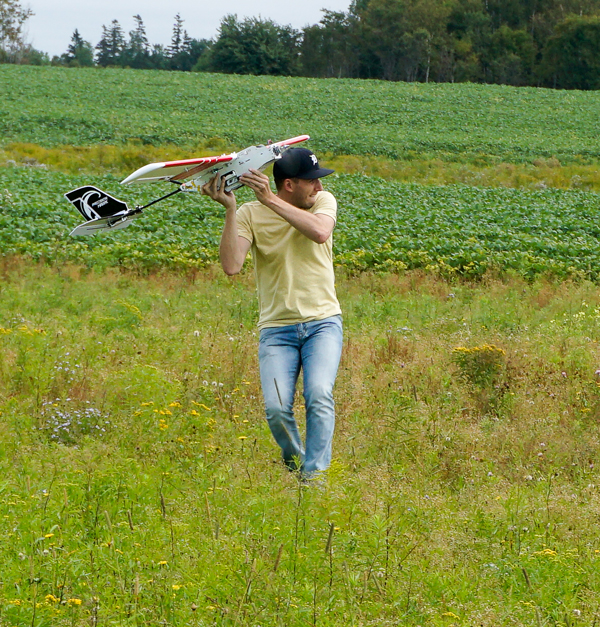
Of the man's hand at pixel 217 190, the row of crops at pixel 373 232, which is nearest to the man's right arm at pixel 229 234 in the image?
the man's hand at pixel 217 190

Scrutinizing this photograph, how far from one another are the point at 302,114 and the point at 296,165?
38.9 m

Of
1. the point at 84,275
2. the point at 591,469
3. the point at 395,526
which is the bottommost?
the point at 84,275

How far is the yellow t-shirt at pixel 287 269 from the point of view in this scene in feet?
14.6

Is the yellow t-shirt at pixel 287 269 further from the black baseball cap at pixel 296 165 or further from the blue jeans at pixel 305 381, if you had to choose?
the black baseball cap at pixel 296 165

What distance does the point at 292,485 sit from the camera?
3988 millimetres

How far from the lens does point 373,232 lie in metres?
16.0

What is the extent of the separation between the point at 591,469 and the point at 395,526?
196cm

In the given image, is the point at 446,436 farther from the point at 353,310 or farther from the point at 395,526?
the point at 353,310

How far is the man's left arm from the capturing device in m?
4.25

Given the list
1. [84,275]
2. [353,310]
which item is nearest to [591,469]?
[353,310]

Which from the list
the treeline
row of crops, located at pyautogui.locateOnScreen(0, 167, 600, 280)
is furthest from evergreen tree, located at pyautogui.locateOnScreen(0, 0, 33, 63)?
row of crops, located at pyautogui.locateOnScreen(0, 167, 600, 280)

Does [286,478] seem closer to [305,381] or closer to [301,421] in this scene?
[305,381]

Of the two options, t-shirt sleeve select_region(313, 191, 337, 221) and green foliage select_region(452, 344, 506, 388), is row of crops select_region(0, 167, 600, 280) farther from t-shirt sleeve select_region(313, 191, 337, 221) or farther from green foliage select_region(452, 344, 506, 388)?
t-shirt sleeve select_region(313, 191, 337, 221)

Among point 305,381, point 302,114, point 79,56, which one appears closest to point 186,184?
point 305,381
